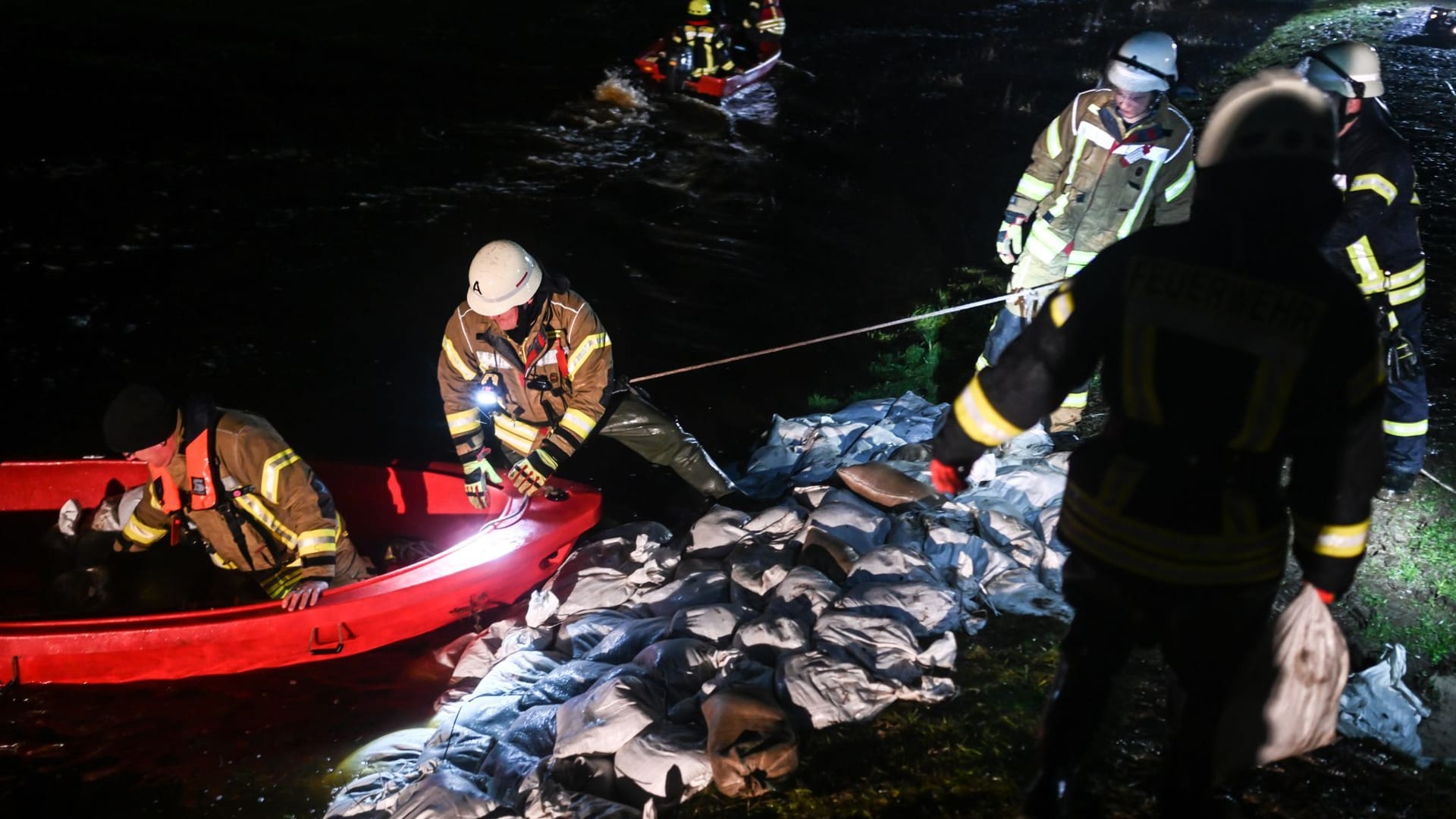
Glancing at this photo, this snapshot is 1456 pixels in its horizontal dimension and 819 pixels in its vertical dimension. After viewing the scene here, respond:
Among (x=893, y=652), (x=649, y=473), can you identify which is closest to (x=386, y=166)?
(x=649, y=473)

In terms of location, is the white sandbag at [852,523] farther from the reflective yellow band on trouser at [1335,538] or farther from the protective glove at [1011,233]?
the reflective yellow band on trouser at [1335,538]

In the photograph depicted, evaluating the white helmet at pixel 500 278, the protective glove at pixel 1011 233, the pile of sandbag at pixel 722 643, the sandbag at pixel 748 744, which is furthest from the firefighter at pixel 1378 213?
the white helmet at pixel 500 278

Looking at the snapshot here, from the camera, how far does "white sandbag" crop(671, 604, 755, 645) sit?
3713mm

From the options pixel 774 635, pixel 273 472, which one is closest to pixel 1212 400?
pixel 774 635

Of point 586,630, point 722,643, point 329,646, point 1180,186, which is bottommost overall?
point 329,646

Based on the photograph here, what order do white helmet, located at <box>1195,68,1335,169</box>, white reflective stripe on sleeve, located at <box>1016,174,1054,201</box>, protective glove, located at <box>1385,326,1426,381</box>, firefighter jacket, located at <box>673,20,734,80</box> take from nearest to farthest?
white helmet, located at <box>1195,68,1335,169</box> → protective glove, located at <box>1385,326,1426,381</box> → white reflective stripe on sleeve, located at <box>1016,174,1054,201</box> → firefighter jacket, located at <box>673,20,734,80</box>

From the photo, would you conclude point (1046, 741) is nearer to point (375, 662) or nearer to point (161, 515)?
point (375, 662)

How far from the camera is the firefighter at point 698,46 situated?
1243cm

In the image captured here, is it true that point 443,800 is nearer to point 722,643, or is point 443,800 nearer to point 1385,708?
point 722,643

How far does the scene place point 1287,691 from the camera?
89.7 inches

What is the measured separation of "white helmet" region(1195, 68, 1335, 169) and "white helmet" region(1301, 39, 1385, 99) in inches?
91.6

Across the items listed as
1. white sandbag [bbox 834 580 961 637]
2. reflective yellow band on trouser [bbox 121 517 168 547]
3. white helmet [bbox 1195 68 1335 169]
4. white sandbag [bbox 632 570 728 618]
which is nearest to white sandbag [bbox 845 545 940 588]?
white sandbag [bbox 834 580 961 637]

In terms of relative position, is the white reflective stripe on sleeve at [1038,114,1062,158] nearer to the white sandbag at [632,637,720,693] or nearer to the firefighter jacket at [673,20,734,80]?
the white sandbag at [632,637,720,693]

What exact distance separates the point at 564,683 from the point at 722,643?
26.9 inches
